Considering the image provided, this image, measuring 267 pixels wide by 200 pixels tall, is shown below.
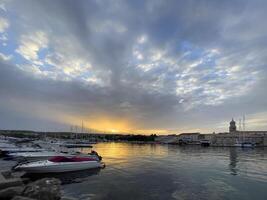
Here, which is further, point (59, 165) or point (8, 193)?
point (59, 165)

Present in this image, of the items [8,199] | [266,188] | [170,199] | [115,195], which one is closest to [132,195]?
[115,195]

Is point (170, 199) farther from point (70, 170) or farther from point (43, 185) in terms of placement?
point (70, 170)

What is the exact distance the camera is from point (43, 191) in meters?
19.1

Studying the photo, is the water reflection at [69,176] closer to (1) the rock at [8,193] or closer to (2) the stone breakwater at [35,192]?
(2) the stone breakwater at [35,192]

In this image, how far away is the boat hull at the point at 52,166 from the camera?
31.3 metres

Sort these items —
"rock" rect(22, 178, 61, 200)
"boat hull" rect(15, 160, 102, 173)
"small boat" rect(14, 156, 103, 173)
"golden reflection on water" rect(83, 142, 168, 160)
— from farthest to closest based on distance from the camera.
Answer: "golden reflection on water" rect(83, 142, 168, 160)
"small boat" rect(14, 156, 103, 173)
"boat hull" rect(15, 160, 102, 173)
"rock" rect(22, 178, 61, 200)

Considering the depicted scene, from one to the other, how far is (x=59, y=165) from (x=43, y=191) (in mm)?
14845

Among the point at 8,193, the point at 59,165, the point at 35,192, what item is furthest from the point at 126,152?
the point at 8,193

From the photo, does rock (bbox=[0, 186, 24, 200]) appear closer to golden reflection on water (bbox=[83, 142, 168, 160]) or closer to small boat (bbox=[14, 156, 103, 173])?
small boat (bbox=[14, 156, 103, 173])

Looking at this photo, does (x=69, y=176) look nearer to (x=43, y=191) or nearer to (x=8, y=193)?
(x=43, y=191)

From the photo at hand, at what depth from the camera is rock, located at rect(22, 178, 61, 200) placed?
61.3ft

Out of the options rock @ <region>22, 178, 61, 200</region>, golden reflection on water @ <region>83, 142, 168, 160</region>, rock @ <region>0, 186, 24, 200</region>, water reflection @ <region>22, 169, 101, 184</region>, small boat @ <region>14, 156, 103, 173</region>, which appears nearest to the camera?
rock @ <region>0, 186, 24, 200</region>

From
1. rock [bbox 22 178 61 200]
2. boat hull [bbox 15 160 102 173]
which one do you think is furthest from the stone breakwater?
boat hull [bbox 15 160 102 173]

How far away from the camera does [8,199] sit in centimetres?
1845
